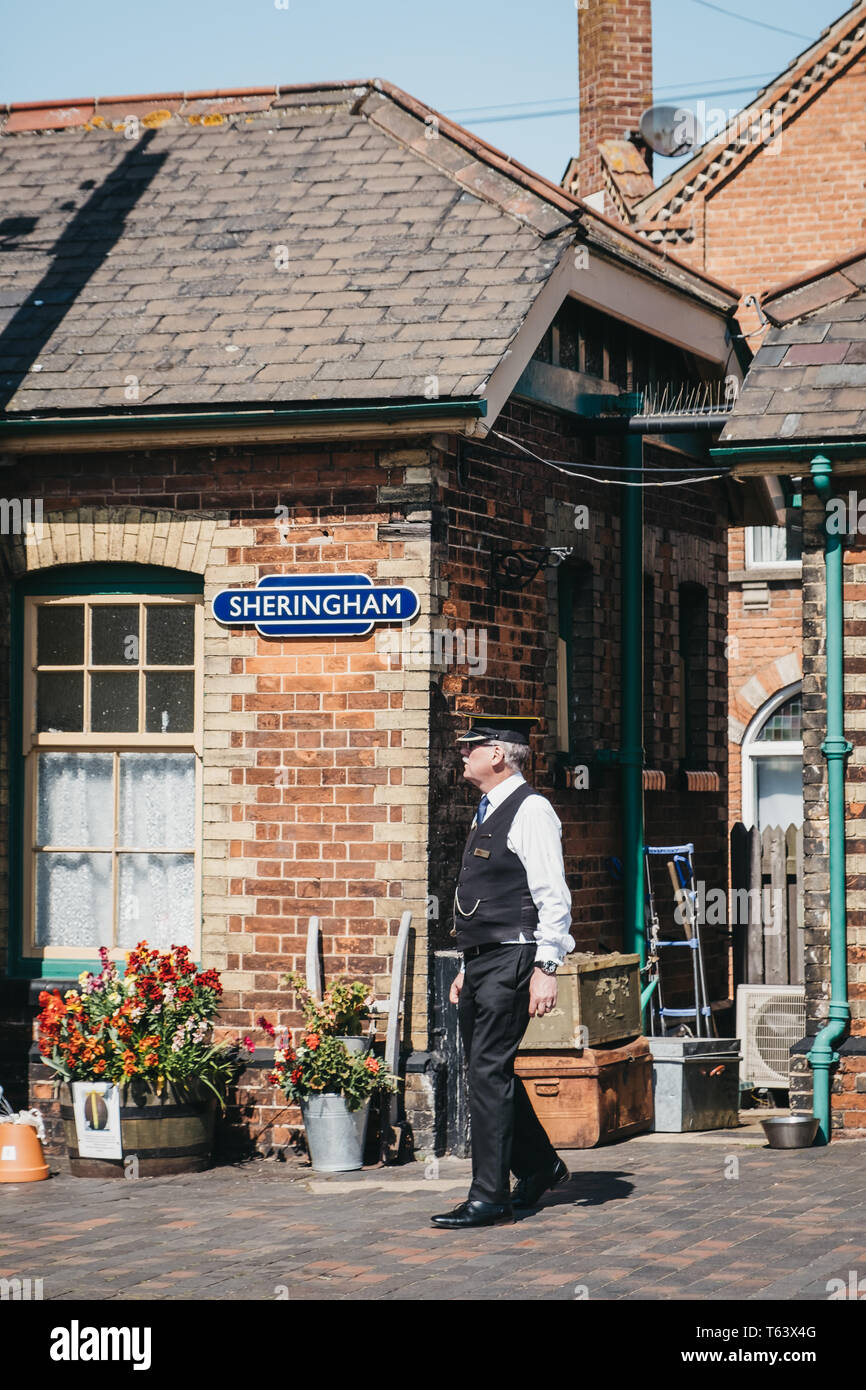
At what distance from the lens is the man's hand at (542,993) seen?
795cm

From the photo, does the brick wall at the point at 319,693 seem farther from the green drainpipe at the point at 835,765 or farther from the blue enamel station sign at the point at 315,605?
the green drainpipe at the point at 835,765

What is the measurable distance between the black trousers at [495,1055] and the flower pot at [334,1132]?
172cm

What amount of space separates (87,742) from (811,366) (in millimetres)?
4617

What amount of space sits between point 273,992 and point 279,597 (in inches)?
83.6

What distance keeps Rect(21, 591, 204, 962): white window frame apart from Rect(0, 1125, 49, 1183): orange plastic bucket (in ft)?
4.27

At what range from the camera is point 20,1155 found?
9.91m

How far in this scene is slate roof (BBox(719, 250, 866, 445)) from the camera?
10562 mm

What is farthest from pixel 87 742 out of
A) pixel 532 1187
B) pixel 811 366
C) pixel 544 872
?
pixel 811 366

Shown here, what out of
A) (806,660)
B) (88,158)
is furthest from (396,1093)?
(88,158)

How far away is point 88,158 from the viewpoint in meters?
12.9

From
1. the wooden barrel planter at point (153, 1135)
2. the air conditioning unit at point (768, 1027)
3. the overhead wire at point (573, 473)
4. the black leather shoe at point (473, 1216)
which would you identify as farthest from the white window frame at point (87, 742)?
the air conditioning unit at point (768, 1027)

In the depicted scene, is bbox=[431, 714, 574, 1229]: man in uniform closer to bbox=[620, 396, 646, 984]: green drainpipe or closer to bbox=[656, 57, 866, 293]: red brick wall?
bbox=[620, 396, 646, 984]: green drainpipe

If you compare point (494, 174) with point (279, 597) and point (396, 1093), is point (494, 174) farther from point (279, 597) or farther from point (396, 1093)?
point (396, 1093)

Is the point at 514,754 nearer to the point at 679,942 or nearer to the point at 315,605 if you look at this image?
the point at 315,605
